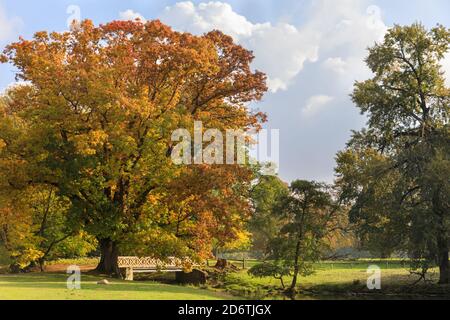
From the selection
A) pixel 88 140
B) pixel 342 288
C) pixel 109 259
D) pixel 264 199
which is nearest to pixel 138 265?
pixel 109 259

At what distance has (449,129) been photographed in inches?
1136

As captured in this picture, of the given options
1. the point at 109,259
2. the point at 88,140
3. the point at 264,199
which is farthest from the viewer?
the point at 264,199

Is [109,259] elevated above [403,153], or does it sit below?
below

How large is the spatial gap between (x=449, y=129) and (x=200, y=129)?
14.4 m

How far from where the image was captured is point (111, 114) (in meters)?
24.7

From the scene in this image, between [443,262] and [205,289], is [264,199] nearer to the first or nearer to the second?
[443,262]

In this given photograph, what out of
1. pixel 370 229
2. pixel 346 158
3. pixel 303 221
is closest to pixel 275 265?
pixel 303 221

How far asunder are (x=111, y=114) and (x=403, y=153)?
16.5 m

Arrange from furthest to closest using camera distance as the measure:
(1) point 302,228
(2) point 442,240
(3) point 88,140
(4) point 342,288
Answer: (4) point 342,288
(1) point 302,228
(2) point 442,240
(3) point 88,140

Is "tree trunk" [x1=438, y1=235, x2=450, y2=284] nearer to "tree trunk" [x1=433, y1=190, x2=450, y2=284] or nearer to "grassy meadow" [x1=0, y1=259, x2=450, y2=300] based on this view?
"tree trunk" [x1=433, y1=190, x2=450, y2=284]

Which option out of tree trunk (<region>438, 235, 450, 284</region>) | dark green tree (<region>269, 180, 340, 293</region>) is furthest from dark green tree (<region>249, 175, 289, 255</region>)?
tree trunk (<region>438, 235, 450, 284</region>)

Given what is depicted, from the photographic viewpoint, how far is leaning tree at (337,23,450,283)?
2727 cm

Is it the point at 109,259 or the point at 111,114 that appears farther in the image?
the point at 109,259
